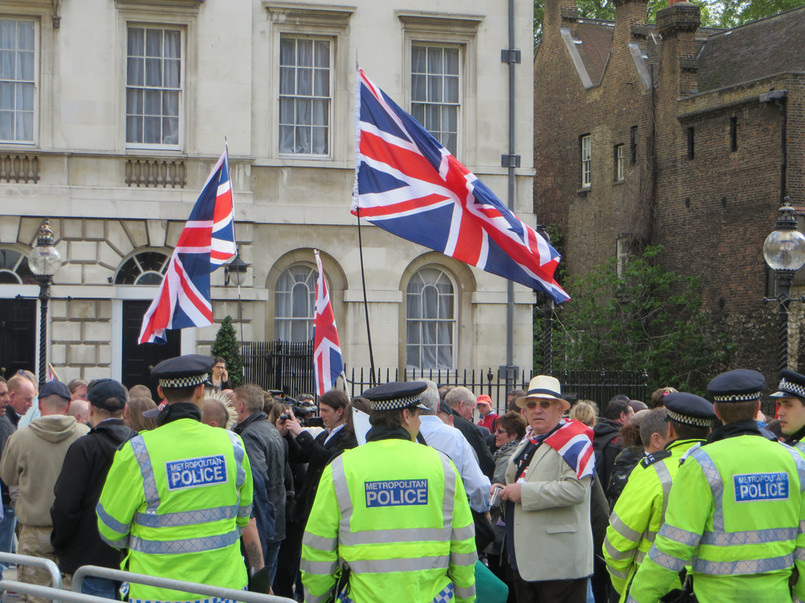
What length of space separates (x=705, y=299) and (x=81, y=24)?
56.2 ft

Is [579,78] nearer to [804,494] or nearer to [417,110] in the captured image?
[417,110]

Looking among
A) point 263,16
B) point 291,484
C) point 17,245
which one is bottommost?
point 291,484

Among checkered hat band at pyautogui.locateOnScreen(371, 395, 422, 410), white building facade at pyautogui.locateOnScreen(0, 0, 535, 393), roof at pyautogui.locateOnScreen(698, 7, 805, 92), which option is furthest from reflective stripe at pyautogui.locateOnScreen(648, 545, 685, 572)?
roof at pyautogui.locateOnScreen(698, 7, 805, 92)

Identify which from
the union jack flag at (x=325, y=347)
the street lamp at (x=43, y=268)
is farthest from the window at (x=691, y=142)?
the union jack flag at (x=325, y=347)

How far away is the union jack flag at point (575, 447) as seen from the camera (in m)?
7.05

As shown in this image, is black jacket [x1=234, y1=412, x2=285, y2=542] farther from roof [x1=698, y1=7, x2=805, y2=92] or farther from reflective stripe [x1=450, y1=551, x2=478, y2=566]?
roof [x1=698, y1=7, x2=805, y2=92]

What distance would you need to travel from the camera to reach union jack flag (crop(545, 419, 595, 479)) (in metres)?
7.05

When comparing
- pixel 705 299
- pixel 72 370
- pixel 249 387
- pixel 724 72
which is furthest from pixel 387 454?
pixel 724 72

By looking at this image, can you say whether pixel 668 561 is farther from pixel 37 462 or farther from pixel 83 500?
pixel 37 462

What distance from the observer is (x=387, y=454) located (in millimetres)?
5293

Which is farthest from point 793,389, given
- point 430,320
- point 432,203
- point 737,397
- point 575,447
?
point 430,320

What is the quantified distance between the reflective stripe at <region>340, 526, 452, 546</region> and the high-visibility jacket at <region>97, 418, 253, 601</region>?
2.44 feet

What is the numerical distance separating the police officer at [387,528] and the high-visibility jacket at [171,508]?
0.56 meters

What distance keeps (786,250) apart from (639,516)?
26.1ft
